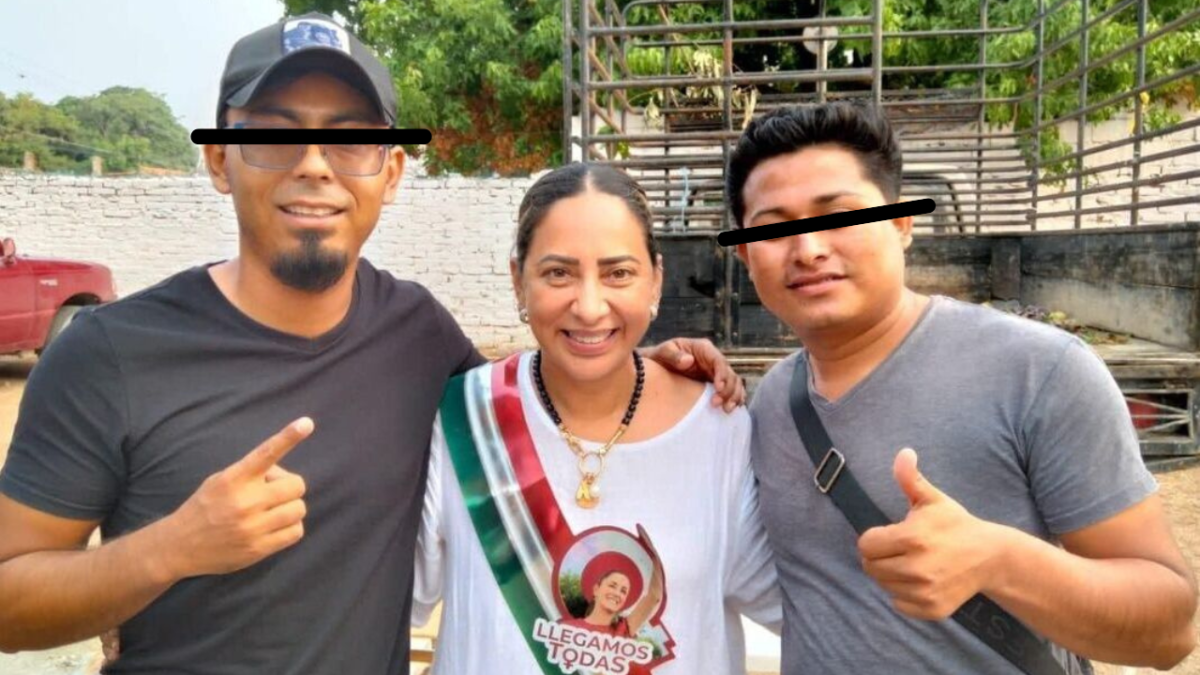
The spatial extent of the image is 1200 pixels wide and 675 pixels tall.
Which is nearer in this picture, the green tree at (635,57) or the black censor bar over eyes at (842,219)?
the black censor bar over eyes at (842,219)

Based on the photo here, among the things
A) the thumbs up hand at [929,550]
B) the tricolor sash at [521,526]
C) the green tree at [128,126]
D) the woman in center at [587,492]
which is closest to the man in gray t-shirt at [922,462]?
the thumbs up hand at [929,550]

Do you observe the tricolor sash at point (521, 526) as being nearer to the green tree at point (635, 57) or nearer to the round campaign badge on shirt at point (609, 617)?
the round campaign badge on shirt at point (609, 617)

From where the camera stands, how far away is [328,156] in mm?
1622

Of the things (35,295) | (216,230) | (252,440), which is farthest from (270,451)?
(216,230)

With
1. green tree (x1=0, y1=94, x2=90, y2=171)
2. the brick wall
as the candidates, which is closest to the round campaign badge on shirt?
the brick wall

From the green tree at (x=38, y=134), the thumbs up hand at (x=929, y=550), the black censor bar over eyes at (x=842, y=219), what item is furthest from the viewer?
the green tree at (x=38, y=134)

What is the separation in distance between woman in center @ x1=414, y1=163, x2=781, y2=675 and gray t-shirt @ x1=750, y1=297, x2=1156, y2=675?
13 centimetres

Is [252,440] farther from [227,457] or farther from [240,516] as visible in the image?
[240,516]

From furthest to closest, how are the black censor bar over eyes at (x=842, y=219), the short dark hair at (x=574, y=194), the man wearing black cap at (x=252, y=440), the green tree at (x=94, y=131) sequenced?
1. the green tree at (x=94, y=131)
2. the short dark hair at (x=574, y=194)
3. the black censor bar over eyes at (x=842, y=219)
4. the man wearing black cap at (x=252, y=440)

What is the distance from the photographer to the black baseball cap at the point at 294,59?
5.26 ft

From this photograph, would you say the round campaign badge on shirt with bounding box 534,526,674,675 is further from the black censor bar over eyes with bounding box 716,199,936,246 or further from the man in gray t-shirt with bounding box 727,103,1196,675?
the black censor bar over eyes with bounding box 716,199,936,246

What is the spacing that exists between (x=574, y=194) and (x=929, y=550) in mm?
938

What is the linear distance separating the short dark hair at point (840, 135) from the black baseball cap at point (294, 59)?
0.71 meters

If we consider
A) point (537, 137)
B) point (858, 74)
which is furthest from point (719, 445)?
point (537, 137)
